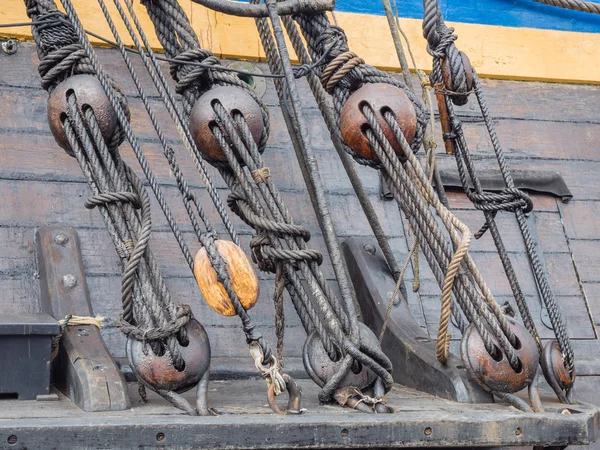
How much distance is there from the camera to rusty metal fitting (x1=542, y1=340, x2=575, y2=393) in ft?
6.02

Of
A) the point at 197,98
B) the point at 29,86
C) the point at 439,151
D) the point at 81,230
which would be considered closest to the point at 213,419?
the point at 197,98

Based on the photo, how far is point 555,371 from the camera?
6.04 ft

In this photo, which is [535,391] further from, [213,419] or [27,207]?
[27,207]

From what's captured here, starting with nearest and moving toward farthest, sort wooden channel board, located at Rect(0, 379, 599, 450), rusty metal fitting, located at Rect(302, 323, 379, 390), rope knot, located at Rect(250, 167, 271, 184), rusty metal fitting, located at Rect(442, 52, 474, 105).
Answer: wooden channel board, located at Rect(0, 379, 599, 450) < rusty metal fitting, located at Rect(302, 323, 379, 390) < rope knot, located at Rect(250, 167, 271, 184) < rusty metal fitting, located at Rect(442, 52, 474, 105)

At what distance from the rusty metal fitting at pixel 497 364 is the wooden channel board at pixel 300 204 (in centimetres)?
57

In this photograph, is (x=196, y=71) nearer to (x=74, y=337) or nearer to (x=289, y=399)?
(x=74, y=337)

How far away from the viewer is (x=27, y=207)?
7.39 ft

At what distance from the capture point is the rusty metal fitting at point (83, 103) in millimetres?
1856

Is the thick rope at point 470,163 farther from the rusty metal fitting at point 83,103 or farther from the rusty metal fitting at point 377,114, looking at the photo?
the rusty metal fitting at point 83,103

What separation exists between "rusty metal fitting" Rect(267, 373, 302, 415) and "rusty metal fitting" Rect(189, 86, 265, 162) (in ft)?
1.68

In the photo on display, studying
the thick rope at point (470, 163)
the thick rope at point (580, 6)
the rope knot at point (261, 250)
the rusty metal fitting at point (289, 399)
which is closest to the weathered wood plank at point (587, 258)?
the thick rope at point (470, 163)

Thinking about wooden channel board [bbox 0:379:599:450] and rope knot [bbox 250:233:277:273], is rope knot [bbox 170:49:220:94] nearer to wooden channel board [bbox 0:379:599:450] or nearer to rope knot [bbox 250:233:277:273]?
rope knot [bbox 250:233:277:273]

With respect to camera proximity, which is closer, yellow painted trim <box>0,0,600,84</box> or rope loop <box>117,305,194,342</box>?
rope loop <box>117,305,194,342</box>

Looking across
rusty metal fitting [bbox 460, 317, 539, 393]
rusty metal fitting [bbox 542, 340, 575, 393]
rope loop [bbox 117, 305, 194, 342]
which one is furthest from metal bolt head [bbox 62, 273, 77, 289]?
rusty metal fitting [bbox 542, 340, 575, 393]
